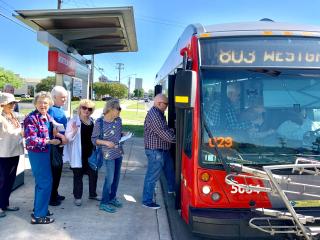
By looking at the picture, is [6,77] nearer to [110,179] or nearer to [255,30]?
[110,179]

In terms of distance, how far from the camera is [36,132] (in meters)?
4.62

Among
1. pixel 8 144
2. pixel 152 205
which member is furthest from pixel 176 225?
pixel 8 144

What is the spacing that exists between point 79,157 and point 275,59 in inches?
121

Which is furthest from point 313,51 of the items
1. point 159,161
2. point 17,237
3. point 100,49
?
point 100,49

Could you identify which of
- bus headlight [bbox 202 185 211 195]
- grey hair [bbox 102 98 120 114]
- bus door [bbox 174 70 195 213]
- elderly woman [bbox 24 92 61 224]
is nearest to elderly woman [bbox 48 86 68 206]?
elderly woman [bbox 24 92 61 224]

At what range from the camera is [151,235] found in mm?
4676

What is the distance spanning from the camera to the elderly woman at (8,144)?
191 inches

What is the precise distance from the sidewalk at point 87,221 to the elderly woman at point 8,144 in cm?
43

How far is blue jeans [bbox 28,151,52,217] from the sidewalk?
0.25 m

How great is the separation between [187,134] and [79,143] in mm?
1856

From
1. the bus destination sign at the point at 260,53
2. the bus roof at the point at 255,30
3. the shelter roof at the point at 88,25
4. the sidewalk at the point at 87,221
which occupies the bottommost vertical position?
the sidewalk at the point at 87,221

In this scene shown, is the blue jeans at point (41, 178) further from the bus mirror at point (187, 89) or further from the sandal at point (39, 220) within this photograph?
the bus mirror at point (187, 89)

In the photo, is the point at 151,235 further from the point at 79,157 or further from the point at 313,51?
the point at 313,51

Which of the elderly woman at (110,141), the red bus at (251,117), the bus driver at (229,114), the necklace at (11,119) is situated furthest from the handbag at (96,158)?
the bus driver at (229,114)
